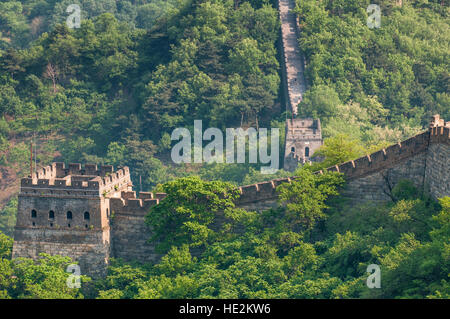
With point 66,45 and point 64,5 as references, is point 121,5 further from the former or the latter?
point 66,45

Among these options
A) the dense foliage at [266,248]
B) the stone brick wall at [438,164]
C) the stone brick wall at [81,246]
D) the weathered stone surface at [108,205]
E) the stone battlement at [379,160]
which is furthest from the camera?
the stone brick wall at [81,246]

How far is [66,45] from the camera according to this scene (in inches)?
4289

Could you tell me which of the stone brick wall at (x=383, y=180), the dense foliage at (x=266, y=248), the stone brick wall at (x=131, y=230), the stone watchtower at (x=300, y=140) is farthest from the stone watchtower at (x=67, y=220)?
the stone watchtower at (x=300, y=140)

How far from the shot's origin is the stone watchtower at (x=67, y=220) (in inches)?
2480

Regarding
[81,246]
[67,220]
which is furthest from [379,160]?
[67,220]

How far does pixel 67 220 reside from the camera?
63312 millimetres

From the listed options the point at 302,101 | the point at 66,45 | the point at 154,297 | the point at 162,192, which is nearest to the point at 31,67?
the point at 66,45

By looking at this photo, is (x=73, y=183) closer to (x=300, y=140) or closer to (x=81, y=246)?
(x=81, y=246)

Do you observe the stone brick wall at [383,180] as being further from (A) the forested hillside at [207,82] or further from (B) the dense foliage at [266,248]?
(A) the forested hillside at [207,82]

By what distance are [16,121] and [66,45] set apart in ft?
26.4

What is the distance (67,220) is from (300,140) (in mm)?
31618

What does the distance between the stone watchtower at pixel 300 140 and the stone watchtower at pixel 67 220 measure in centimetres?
2896

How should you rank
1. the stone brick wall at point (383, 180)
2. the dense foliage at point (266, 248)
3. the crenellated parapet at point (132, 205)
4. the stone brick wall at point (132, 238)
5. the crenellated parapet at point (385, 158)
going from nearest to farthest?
the dense foliage at point (266, 248), the crenellated parapet at point (385, 158), the stone brick wall at point (383, 180), the crenellated parapet at point (132, 205), the stone brick wall at point (132, 238)

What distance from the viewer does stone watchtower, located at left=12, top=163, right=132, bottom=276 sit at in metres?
63.0
